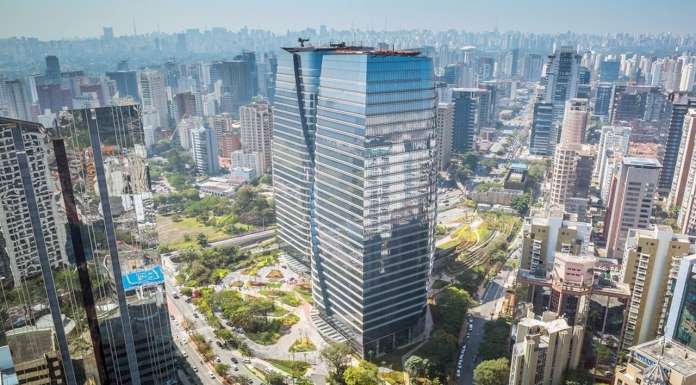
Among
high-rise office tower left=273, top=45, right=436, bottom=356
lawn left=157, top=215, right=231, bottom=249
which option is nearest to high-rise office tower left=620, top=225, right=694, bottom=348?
high-rise office tower left=273, top=45, right=436, bottom=356

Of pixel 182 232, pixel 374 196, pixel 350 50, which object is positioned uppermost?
pixel 350 50

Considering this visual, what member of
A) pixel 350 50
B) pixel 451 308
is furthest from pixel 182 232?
pixel 451 308

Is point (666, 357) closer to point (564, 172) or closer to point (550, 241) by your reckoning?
point (550, 241)

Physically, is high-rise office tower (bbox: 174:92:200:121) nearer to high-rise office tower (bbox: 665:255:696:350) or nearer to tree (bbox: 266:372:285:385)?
tree (bbox: 266:372:285:385)

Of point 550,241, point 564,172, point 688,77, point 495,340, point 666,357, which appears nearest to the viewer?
point 666,357

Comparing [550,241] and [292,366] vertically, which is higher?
[550,241]
